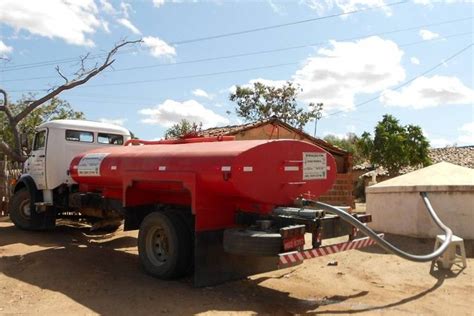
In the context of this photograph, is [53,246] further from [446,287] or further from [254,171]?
[446,287]

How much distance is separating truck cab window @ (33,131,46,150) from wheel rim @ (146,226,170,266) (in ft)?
14.9

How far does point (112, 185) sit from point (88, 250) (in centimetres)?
152

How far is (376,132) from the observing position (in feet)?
91.6

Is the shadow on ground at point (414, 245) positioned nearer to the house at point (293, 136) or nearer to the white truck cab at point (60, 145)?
the white truck cab at point (60, 145)

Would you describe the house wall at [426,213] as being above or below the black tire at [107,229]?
above

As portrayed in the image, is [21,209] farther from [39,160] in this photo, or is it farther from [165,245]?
[165,245]

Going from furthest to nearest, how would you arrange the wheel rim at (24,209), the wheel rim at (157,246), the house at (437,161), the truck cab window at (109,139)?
1. the house at (437,161)
2. the wheel rim at (24,209)
3. the truck cab window at (109,139)
4. the wheel rim at (157,246)

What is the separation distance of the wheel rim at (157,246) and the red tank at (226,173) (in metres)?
0.52

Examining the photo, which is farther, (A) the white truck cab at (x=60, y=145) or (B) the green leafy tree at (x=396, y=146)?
(B) the green leafy tree at (x=396, y=146)

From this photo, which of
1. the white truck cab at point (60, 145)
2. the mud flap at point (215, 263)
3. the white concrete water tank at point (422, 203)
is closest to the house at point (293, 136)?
the white concrete water tank at point (422, 203)

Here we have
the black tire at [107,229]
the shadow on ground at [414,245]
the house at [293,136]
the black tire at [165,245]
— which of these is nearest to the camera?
the black tire at [165,245]

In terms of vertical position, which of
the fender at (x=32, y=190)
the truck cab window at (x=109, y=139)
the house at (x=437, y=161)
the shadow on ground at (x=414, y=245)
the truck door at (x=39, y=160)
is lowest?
the shadow on ground at (x=414, y=245)

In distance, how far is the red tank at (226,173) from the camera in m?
6.39

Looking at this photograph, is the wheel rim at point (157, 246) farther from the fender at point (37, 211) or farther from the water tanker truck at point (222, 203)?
the fender at point (37, 211)
